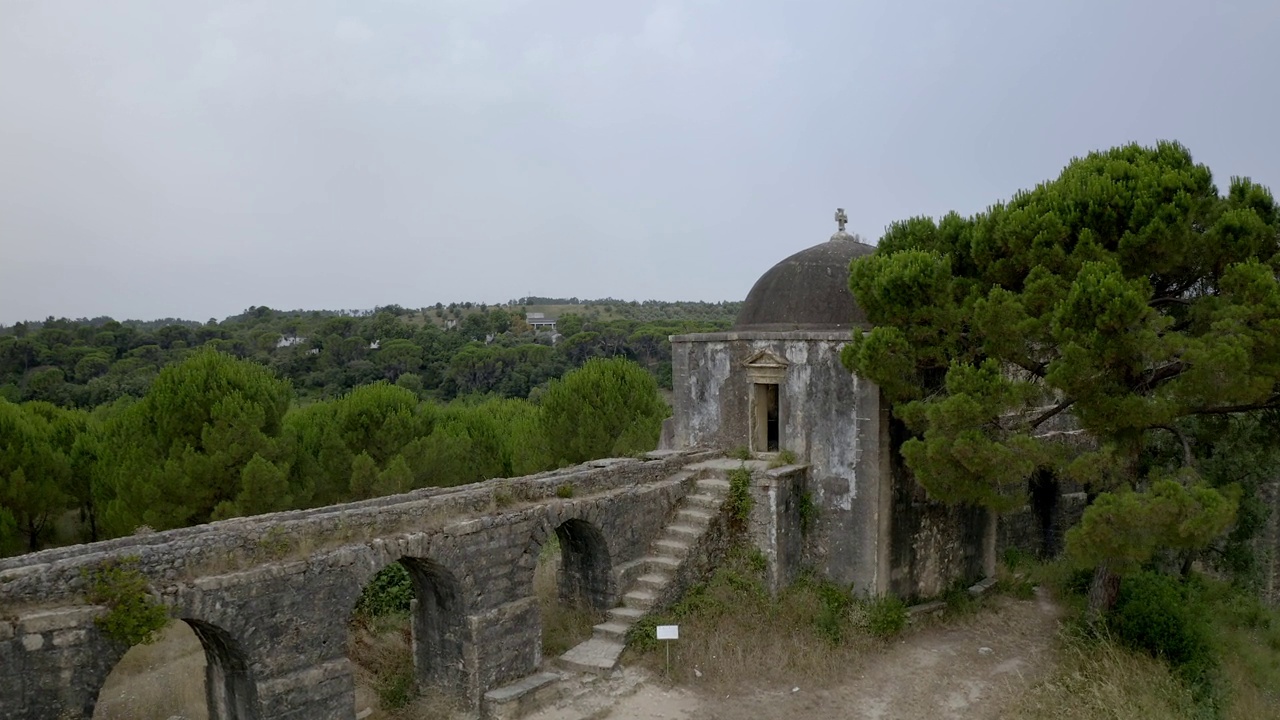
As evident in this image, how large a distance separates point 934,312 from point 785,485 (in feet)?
10.7

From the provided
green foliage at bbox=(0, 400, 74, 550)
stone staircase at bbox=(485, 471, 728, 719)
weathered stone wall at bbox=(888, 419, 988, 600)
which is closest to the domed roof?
weathered stone wall at bbox=(888, 419, 988, 600)

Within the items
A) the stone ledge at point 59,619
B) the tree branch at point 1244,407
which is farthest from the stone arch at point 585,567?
the tree branch at point 1244,407

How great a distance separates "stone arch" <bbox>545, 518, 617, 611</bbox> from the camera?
11023mm

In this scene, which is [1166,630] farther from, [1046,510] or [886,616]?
[1046,510]

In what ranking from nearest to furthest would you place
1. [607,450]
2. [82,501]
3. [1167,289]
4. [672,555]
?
[1167,289]
[672,555]
[82,501]
[607,450]

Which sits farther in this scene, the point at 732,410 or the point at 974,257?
the point at 732,410

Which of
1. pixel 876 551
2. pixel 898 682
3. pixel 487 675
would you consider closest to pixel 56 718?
pixel 487 675

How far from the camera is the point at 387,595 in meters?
13.4

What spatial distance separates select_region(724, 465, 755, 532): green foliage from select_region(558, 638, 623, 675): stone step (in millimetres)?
2699

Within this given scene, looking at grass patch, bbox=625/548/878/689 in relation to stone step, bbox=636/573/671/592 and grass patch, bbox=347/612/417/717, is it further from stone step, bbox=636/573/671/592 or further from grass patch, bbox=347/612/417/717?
grass patch, bbox=347/612/417/717

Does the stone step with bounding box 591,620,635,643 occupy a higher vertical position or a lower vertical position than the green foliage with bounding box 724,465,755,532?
lower

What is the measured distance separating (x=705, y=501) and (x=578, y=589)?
2.26 metres

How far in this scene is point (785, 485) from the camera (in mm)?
12016

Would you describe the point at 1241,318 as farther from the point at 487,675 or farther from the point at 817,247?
the point at 487,675
